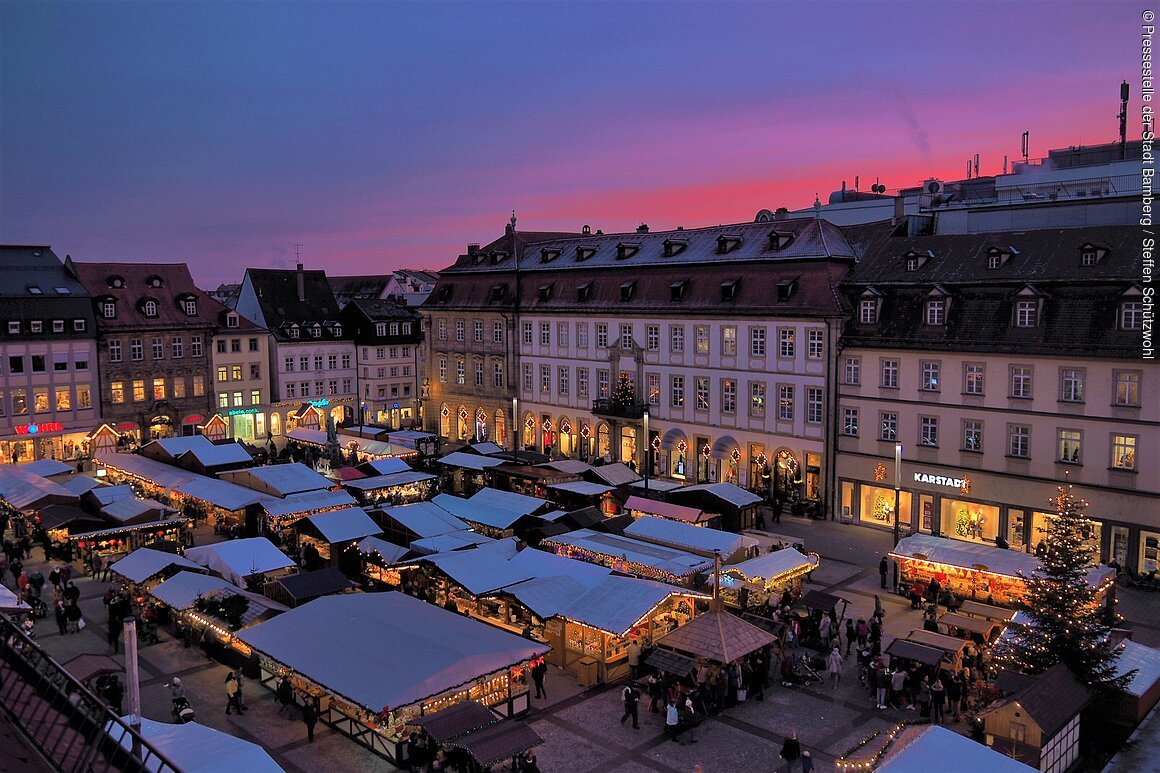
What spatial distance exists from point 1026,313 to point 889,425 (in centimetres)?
713

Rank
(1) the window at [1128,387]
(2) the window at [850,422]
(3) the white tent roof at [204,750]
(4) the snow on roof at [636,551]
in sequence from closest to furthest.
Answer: (3) the white tent roof at [204,750] → (4) the snow on roof at [636,551] → (1) the window at [1128,387] → (2) the window at [850,422]

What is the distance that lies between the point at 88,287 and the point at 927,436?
48.9m

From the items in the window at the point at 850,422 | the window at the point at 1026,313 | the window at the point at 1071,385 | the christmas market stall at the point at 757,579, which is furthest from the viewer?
the window at the point at 850,422

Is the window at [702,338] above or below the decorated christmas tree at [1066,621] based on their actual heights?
above

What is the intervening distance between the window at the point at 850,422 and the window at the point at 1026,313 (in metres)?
7.79

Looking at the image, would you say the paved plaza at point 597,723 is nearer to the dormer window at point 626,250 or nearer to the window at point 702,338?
the window at point 702,338


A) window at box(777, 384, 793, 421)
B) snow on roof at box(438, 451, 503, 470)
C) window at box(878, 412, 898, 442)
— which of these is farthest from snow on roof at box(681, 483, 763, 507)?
snow on roof at box(438, 451, 503, 470)

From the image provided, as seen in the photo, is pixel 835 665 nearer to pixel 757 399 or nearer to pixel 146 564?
pixel 146 564

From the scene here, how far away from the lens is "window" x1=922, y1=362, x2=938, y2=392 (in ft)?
122

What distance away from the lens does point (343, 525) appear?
32.1 m

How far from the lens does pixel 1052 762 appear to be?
17.4 m

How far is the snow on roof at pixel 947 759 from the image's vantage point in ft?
48.4

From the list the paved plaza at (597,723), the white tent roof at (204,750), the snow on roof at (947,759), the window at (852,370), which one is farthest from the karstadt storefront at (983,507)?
the white tent roof at (204,750)

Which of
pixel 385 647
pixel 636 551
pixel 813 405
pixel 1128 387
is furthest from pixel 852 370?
pixel 385 647
